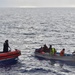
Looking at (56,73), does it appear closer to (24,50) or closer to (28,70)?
(28,70)

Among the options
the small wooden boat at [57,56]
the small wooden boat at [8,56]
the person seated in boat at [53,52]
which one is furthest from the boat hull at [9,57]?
the person seated in boat at [53,52]

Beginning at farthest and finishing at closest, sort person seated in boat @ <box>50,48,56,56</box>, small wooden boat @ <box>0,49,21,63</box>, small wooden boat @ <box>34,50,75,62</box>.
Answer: person seated in boat @ <box>50,48,56,56</box> < small wooden boat @ <box>34,50,75,62</box> < small wooden boat @ <box>0,49,21,63</box>

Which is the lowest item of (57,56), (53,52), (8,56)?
(57,56)

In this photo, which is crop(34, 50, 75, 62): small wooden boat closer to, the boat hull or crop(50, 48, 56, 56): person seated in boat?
crop(50, 48, 56, 56): person seated in boat

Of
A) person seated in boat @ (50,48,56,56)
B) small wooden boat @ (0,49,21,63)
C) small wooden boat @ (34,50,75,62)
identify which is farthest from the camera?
person seated in boat @ (50,48,56,56)

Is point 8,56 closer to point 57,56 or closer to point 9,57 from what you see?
point 9,57

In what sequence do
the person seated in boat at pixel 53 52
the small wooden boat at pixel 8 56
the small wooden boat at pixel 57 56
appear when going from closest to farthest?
1. the small wooden boat at pixel 8 56
2. the small wooden boat at pixel 57 56
3. the person seated in boat at pixel 53 52

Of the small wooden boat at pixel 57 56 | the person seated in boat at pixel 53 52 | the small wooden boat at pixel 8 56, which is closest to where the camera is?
the small wooden boat at pixel 8 56

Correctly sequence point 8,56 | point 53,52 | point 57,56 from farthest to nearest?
1. point 53,52
2. point 57,56
3. point 8,56

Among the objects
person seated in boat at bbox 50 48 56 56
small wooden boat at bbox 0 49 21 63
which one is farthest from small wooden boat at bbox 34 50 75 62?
small wooden boat at bbox 0 49 21 63

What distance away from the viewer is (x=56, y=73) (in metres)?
27.4

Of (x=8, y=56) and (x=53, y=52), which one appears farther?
(x=53, y=52)

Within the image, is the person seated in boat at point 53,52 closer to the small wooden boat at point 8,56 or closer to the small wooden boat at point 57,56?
the small wooden boat at point 57,56

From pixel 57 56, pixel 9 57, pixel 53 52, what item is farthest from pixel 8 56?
pixel 57 56
